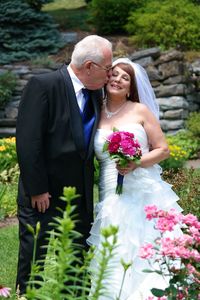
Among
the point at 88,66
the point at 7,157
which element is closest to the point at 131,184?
the point at 88,66

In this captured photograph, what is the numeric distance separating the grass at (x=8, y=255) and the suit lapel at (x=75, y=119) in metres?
1.57

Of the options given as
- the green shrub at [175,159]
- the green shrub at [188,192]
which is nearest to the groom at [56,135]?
the green shrub at [188,192]

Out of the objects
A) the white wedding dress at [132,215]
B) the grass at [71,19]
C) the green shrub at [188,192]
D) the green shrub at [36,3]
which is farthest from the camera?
the grass at [71,19]

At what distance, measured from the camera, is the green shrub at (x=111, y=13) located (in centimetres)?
1498

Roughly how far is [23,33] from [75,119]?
34.0 feet

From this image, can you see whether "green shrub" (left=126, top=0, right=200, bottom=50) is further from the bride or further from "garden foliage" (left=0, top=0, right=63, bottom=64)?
the bride

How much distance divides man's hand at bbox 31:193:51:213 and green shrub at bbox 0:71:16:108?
8329 millimetres

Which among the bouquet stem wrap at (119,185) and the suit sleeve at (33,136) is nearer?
the suit sleeve at (33,136)

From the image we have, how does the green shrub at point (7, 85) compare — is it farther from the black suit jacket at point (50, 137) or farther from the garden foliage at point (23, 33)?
the black suit jacket at point (50, 137)

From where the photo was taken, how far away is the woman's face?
14.7ft

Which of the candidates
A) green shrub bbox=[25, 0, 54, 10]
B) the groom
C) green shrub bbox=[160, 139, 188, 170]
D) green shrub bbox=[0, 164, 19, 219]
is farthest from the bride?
green shrub bbox=[25, 0, 54, 10]

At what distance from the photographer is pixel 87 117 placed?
4.38m

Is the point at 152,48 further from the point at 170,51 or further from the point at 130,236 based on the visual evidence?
the point at 130,236

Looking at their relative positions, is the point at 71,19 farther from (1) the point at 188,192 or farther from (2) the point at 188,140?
(1) the point at 188,192
